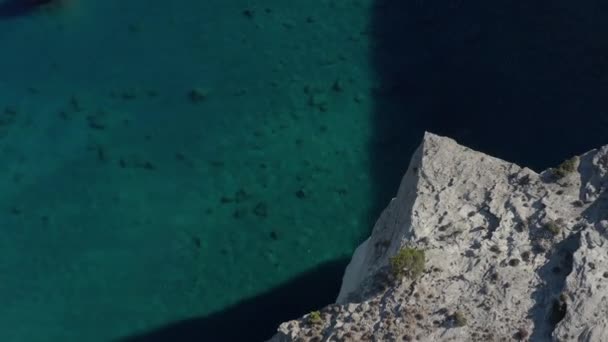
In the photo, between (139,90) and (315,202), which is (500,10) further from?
(139,90)

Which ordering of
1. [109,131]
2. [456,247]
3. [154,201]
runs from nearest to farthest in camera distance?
1. [456,247]
2. [154,201]
3. [109,131]

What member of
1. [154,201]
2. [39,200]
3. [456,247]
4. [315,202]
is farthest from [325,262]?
[39,200]

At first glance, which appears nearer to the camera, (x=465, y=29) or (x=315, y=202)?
(x=315, y=202)

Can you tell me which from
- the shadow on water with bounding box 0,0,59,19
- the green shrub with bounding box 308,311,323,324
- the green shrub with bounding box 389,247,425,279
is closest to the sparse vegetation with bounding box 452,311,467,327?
the green shrub with bounding box 389,247,425,279

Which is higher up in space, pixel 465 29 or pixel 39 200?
pixel 465 29

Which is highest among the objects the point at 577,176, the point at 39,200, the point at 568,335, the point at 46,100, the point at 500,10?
the point at 500,10

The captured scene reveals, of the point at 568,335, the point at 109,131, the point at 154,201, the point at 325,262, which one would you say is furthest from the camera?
the point at 109,131

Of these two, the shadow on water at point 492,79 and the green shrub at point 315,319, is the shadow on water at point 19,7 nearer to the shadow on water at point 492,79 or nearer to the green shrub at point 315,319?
the shadow on water at point 492,79
